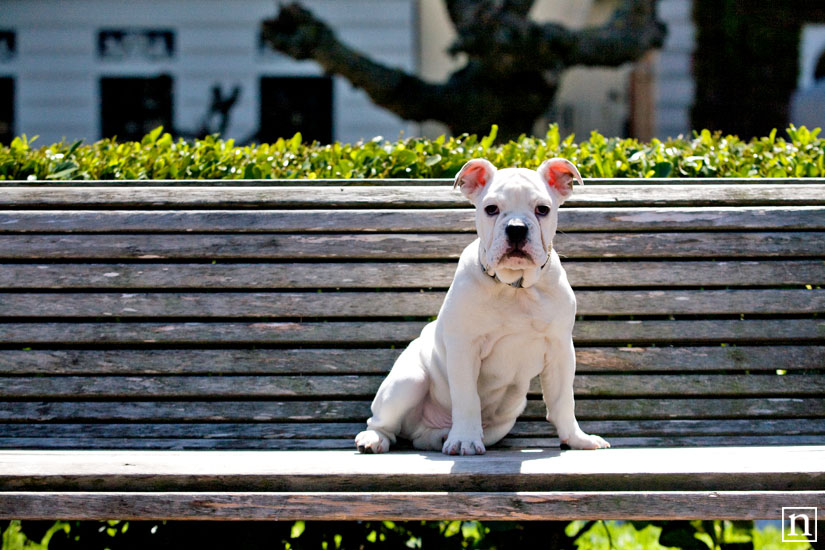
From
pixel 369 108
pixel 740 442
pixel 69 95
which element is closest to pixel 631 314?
pixel 740 442

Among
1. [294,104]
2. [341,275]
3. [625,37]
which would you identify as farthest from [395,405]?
[294,104]

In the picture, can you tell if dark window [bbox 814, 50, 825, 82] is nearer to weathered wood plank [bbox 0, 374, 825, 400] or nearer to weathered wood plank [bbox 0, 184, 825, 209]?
weathered wood plank [bbox 0, 184, 825, 209]

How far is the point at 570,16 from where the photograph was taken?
49.6 ft

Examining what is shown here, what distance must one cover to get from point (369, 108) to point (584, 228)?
974 cm

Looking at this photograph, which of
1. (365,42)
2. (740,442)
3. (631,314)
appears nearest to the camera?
(740,442)

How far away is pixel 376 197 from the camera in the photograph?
338cm

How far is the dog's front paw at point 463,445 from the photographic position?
8.76 feet

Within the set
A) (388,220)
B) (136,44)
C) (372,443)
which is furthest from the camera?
(136,44)

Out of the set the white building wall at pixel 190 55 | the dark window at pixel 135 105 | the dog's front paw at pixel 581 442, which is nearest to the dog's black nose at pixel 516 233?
the dog's front paw at pixel 581 442

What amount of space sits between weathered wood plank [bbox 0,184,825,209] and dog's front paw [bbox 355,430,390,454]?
930 mm

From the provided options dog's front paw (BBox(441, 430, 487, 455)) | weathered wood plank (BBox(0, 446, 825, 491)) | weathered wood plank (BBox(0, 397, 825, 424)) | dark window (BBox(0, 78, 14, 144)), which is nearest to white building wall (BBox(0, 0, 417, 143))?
dark window (BBox(0, 78, 14, 144))

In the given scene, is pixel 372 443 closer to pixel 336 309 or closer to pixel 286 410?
pixel 286 410

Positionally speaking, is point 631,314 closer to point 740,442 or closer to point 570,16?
point 740,442

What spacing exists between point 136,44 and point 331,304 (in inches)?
429
